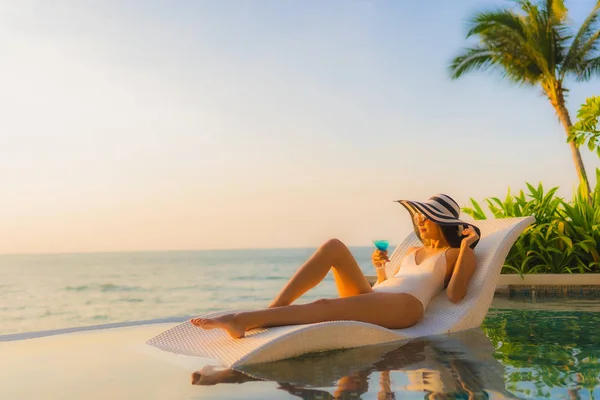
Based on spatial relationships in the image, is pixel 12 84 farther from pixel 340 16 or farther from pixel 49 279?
pixel 49 279

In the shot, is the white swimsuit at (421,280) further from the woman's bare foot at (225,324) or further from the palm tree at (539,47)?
the palm tree at (539,47)

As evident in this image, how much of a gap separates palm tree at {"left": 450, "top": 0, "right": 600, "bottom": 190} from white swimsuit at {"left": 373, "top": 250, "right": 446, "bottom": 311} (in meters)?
15.8

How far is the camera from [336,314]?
3426 millimetres

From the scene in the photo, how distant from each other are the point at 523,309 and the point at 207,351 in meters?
3.71

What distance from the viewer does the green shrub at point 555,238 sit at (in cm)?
778

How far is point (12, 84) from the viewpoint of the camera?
2256 cm

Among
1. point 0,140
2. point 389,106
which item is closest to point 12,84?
point 0,140

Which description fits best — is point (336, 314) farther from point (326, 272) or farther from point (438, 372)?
point (438, 372)

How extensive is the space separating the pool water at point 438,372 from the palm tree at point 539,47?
53.1ft

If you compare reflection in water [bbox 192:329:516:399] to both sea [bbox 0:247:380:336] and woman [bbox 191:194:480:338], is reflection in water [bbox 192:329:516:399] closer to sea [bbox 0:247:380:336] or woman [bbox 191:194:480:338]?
woman [bbox 191:194:480:338]

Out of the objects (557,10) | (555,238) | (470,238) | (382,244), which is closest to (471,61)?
(557,10)

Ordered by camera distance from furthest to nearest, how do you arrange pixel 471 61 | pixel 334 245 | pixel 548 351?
pixel 471 61 → pixel 334 245 → pixel 548 351

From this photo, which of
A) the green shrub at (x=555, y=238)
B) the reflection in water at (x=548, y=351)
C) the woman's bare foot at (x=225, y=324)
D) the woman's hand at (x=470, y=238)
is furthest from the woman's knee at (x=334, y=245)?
the green shrub at (x=555, y=238)

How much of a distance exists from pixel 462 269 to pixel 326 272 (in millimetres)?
930
